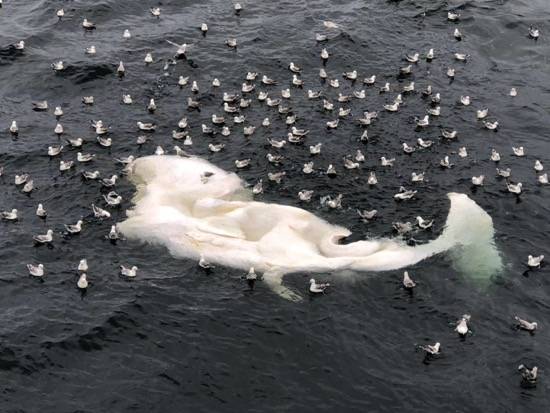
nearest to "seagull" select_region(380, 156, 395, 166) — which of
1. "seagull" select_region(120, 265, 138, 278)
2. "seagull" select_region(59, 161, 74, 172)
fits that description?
"seagull" select_region(120, 265, 138, 278)

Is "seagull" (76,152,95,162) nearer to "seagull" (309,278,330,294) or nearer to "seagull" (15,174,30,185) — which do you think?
"seagull" (15,174,30,185)

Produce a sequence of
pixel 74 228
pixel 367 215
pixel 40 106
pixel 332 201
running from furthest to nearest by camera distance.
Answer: pixel 40 106 → pixel 332 201 → pixel 367 215 → pixel 74 228

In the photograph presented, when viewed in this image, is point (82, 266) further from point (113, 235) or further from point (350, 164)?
point (350, 164)

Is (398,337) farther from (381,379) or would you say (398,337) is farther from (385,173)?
(385,173)

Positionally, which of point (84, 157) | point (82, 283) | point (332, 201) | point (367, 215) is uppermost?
point (84, 157)

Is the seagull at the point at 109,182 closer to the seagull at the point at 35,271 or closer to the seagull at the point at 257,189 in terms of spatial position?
the seagull at the point at 35,271

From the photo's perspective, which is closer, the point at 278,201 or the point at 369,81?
the point at 278,201

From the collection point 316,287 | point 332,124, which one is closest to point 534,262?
point 316,287
